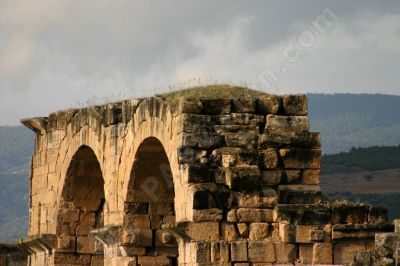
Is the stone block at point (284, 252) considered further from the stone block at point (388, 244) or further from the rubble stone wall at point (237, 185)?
the stone block at point (388, 244)

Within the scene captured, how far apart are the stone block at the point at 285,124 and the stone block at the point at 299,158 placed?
33 centimetres

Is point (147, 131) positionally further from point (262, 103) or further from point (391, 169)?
point (391, 169)

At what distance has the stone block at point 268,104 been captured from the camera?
61.9ft

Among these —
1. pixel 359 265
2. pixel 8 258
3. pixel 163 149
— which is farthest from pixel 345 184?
pixel 359 265

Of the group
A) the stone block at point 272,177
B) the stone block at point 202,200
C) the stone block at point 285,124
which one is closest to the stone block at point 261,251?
the stone block at point 202,200

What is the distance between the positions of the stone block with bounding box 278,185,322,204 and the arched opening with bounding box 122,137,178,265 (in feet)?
11.5

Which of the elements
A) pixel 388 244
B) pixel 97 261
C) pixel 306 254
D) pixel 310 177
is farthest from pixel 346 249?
pixel 97 261

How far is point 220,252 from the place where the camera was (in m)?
17.8

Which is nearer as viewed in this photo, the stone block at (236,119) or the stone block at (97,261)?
the stone block at (236,119)

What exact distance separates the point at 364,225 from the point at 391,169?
6485 cm

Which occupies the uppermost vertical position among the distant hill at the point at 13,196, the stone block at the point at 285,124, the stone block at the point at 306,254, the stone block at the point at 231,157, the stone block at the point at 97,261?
the distant hill at the point at 13,196

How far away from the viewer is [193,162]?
18328 millimetres

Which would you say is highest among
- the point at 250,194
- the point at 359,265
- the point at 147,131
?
the point at 147,131

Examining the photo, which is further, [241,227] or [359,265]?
[241,227]
